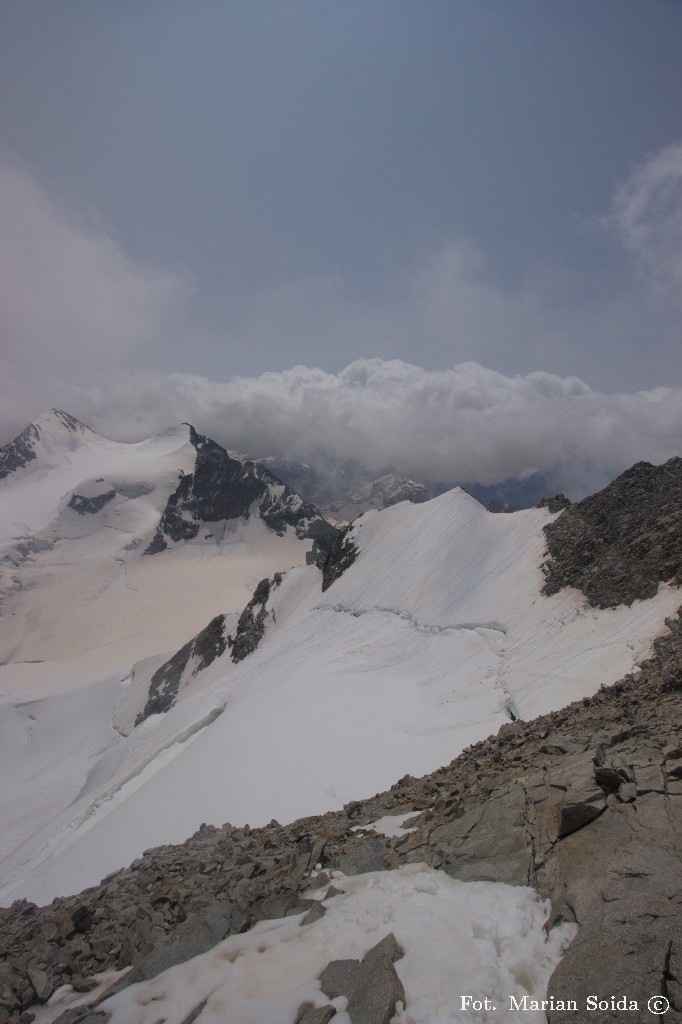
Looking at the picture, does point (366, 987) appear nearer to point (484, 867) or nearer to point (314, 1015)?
point (314, 1015)

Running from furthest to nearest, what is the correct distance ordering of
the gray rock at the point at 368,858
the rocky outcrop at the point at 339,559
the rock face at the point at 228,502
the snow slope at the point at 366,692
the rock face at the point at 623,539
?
1. the rock face at the point at 228,502
2. the rocky outcrop at the point at 339,559
3. the rock face at the point at 623,539
4. the snow slope at the point at 366,692
5. the gray rock at the point at 368,858

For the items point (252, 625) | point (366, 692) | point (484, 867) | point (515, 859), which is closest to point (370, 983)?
point (484, 867)

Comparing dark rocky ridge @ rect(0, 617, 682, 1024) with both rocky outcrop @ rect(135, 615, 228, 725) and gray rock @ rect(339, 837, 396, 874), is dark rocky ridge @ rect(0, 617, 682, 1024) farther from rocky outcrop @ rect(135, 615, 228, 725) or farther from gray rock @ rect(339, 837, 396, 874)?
rocky outcrop @ rect(135, 615, 228, 725)

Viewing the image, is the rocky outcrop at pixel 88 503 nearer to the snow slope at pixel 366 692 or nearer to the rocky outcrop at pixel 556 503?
the snow slope at pixel 366 692

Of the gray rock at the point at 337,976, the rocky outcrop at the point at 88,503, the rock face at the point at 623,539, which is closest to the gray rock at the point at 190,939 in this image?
the gray rock at the point at 337,976

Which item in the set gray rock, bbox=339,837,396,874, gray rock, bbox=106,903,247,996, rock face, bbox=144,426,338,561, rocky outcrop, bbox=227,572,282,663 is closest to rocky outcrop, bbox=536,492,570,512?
gray rock, bbox=339,837,396,874

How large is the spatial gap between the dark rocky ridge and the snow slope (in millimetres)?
4658

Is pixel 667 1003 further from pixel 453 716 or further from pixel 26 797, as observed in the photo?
pixel 26 797

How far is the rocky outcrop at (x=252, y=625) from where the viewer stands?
4662 centimetres

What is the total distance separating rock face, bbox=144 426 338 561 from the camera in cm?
16462

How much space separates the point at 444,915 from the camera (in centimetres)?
621

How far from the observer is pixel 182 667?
54594mm

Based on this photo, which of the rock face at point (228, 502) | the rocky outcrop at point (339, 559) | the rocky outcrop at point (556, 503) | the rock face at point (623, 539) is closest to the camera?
the rock face at point (623, 539)

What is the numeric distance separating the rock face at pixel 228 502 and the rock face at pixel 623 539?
138035mm
